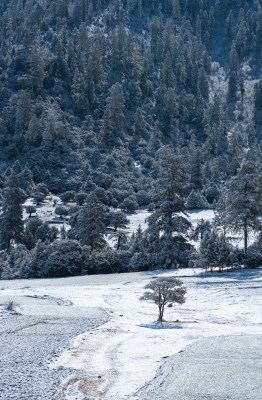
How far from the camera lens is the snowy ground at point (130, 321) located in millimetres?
9766

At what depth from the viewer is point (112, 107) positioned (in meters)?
109

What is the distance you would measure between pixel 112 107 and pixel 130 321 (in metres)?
96.0

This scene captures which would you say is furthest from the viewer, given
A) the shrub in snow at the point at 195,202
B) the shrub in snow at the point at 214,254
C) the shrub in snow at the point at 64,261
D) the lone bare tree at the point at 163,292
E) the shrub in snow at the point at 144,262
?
the shrub in snow at the point at 195,202

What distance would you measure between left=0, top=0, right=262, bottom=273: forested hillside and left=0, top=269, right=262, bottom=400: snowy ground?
33.8m

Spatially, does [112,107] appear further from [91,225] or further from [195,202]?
[91,225]

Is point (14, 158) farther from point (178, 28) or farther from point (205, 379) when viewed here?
point (178, 28)

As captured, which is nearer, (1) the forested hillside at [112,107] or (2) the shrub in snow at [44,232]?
(2) the shrub in snow at [44,232]

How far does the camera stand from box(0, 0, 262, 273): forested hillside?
9350cm

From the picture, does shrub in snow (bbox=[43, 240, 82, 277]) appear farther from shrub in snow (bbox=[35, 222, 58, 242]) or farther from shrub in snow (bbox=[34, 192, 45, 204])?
shrub in snow (bbox=[34, 192, 45, 204])

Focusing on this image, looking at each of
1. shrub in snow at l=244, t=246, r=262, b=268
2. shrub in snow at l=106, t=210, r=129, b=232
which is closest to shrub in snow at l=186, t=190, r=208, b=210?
shrub in snow at l=106, t=210, r=129, b=232

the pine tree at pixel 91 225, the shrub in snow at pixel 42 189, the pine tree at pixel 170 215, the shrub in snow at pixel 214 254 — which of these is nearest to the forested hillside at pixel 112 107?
the shrub in snow at pixel 42 189

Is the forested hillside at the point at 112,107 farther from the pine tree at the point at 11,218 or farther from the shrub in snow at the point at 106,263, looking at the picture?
the shrub in snow at the point at 106,263

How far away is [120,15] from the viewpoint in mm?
157875

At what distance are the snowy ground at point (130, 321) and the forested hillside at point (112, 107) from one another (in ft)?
111
